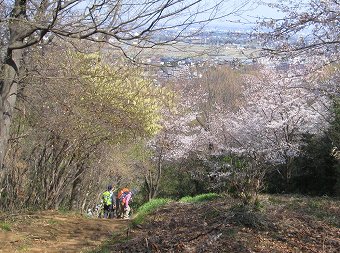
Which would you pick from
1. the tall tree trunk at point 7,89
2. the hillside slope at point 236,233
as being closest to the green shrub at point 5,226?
the tall tree trunk at point 7,89

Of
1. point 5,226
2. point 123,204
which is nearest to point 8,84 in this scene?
point 5,226

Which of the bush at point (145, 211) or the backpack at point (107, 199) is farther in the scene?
the backpack at point (107, 199)

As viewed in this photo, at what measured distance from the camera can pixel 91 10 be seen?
5500mm

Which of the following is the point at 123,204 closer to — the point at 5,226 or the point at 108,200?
the point at 108,200

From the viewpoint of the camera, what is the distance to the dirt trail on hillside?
648cm

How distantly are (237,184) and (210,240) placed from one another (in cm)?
194

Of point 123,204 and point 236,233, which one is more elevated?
point 236,233

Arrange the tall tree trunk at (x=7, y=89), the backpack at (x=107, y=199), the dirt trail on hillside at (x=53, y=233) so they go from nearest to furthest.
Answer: the dirt trail on hillside at (x=53, y=233) < the tall tree trunk at (x=7, y=89) < the backpack at (x=107, y=199)

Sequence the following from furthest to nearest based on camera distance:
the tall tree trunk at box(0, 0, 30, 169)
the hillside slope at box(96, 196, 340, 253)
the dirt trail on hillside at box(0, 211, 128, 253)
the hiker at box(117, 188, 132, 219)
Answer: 1. the hiker at box(117, 188, 132, 219)
2. the tall tree trunk at box(0, 0, 30, 169)
3. the dirt trail on hillside at box(0, 211, 128, 253)
4. the hillside slope at box(96, 196, 340, 253)

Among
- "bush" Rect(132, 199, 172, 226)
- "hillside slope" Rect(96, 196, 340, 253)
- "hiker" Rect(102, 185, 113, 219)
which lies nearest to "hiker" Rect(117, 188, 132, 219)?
"hiker" Rect(102, 185, 113, 219)

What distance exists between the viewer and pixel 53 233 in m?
7.53

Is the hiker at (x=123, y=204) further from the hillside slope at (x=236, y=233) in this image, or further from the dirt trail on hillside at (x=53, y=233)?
the hillside slope at (x=236, y=233)

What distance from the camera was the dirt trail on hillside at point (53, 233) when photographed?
21.2 ft

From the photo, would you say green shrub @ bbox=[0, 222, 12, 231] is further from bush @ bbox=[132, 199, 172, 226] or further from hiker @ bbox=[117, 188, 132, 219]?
hiker @ bbox=[117, 188, 132, 219]
